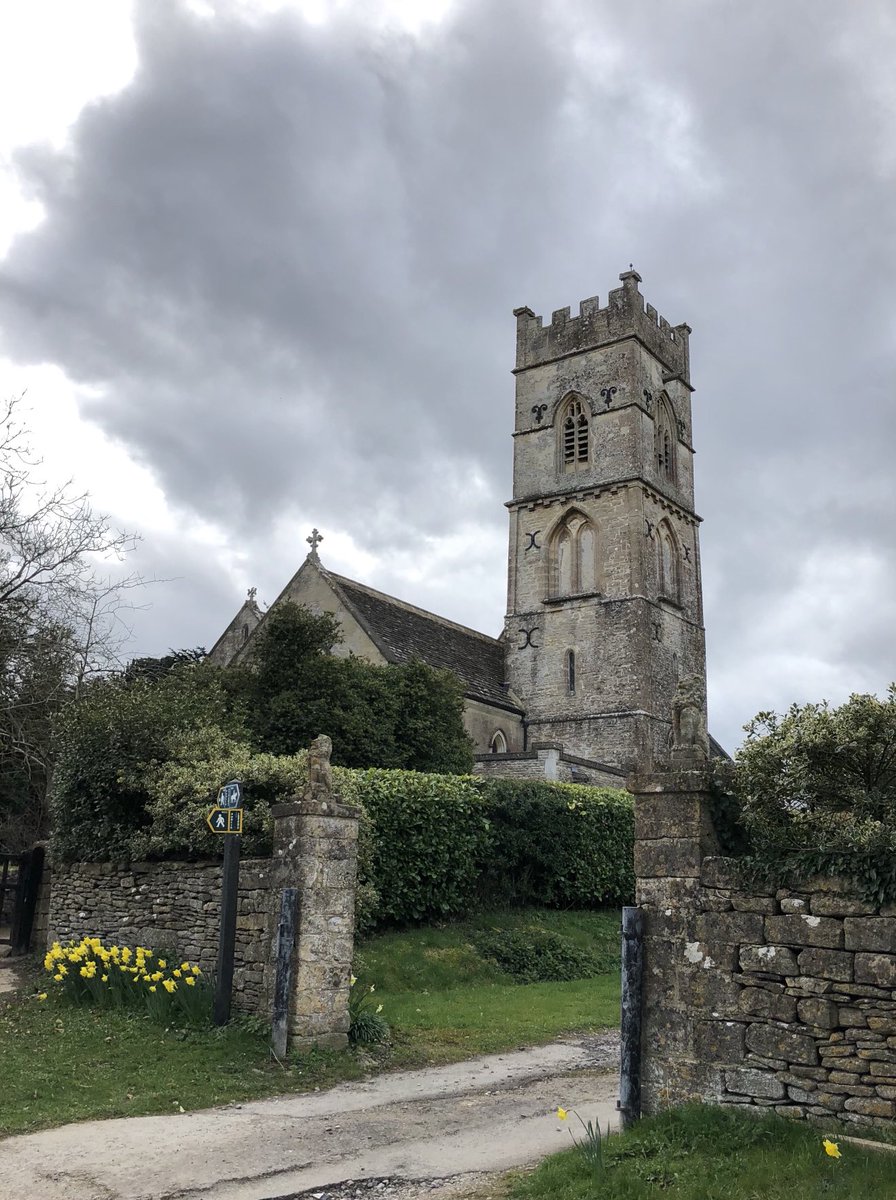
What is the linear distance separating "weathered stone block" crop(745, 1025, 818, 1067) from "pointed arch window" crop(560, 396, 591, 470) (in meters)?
30.0

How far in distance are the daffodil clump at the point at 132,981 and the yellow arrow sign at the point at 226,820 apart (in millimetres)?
1684

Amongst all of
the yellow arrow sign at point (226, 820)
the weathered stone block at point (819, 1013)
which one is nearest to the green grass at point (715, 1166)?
the weathered stone block at point (819, 1013)

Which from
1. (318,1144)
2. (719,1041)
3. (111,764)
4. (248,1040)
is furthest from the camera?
(111,764)

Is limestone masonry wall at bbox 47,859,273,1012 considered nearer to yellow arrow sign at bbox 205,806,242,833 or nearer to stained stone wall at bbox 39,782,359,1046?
stained stone wall at bbox 39,782,359,1046

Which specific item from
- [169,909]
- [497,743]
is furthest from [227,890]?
[497,743]

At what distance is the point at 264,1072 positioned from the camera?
28.2ft

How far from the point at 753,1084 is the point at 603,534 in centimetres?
2823

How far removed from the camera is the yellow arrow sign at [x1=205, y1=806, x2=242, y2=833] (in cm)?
972

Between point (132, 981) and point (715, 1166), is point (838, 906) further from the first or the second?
point (132, 981)

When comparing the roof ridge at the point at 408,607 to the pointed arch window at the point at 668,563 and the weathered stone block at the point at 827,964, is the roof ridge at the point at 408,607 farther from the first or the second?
the weathered stone block at the point at 827,964

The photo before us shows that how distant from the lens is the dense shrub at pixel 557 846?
17.9m

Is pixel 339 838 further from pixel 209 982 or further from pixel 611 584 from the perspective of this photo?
pixel 611 584

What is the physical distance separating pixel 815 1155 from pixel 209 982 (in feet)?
21.7

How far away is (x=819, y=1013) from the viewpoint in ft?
19.7
